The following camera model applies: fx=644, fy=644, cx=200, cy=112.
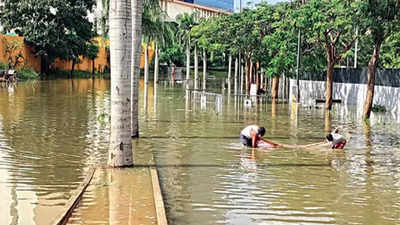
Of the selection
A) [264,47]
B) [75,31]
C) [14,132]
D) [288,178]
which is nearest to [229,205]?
[288,178]

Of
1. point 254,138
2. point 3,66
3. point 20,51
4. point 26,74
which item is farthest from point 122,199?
point 20,51

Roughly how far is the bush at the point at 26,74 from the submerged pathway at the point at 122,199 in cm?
4937

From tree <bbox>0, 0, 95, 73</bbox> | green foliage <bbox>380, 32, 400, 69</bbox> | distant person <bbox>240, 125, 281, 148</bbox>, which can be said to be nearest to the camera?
distant person <bbox>240, 125, 281, 148</bbox>

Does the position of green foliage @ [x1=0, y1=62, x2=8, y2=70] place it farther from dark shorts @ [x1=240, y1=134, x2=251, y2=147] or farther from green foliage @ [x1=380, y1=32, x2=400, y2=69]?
dark shorts @ [x1=240, y1=134, x2=251, y2=147]

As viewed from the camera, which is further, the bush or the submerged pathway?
the bush

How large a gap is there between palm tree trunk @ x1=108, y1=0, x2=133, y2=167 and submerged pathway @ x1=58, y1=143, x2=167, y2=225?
17.8 inches

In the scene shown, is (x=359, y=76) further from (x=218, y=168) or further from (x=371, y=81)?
(x=218, y=168)

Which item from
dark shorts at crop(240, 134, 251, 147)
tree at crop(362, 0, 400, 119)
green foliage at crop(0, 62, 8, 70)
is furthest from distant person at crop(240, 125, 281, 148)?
green foliage at crop(0, 62, 8, 70)

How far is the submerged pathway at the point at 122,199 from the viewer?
8.84 m

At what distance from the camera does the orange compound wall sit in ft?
193

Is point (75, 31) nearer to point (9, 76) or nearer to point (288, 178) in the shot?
point (9, 76)

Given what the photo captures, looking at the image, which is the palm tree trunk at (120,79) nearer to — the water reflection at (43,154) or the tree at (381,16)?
the water reflection at (43,154)

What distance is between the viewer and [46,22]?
66.2 metres

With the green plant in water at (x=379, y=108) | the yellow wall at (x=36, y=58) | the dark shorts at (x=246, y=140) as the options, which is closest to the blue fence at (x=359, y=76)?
the green plant in water at (x=379, y=108)
